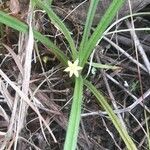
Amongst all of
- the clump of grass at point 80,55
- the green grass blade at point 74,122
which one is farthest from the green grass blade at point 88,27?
the green grass blade at point 74,122

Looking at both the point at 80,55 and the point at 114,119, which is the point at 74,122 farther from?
the point at 80,55

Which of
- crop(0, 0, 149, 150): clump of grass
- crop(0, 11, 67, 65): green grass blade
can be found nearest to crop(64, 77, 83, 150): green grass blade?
crop(0, 0, 149, 150): clump of grass

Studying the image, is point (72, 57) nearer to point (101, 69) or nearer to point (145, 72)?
point (101, 69)

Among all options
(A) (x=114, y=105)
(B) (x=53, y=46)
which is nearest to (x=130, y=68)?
(A) (x=114, y=105)

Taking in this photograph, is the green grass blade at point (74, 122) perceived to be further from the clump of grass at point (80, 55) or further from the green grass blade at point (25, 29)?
the green grass blade at point (25, 29)

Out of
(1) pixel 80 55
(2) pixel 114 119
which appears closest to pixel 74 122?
(2) pixel 114 119
